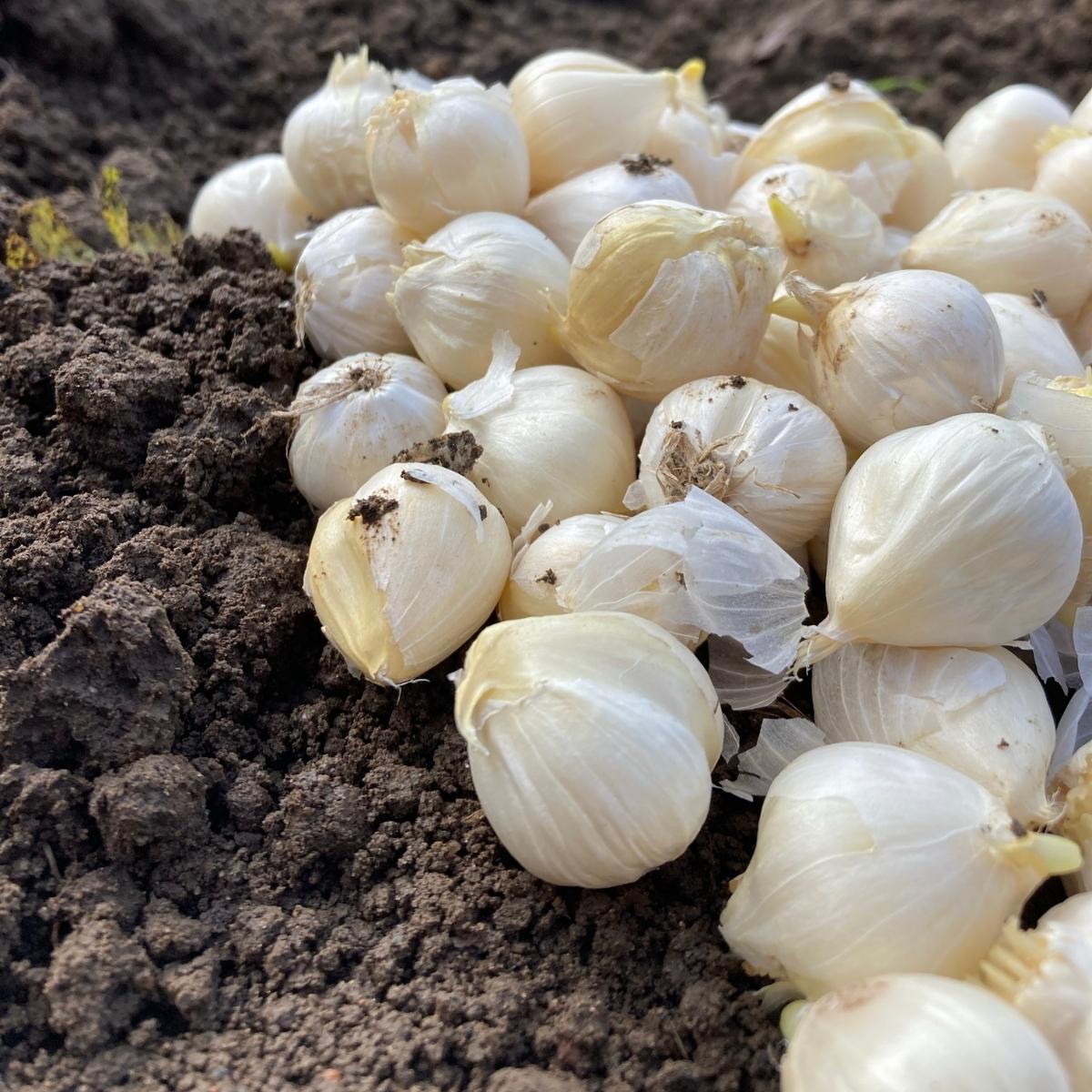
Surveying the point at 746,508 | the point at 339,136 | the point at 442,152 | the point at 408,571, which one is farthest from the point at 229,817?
the point at 339,136

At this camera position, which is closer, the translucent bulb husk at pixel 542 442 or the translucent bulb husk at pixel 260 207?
the translucent bulb husk at pixel 542 442

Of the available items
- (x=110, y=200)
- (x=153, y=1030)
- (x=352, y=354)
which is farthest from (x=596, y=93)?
(x=153, y=1030)

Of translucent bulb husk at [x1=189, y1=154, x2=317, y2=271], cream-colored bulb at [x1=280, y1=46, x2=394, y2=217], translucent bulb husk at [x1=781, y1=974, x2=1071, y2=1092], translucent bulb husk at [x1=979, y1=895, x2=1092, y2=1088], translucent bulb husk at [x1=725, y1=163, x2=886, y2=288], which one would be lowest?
translucent bulb husk at [x1=979, y1=895, x2=1092, y2=1088]

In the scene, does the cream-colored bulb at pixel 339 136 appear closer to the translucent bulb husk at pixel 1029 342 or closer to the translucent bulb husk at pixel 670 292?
the translucent bulb husk at pixel 670 292

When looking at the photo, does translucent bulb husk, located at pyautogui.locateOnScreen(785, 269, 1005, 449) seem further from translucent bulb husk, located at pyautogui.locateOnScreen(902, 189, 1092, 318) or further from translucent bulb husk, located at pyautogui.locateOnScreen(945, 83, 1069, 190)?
translucent bulb husk, located at pyautogui.locateOnScreen(945, 83, 1069, 190)

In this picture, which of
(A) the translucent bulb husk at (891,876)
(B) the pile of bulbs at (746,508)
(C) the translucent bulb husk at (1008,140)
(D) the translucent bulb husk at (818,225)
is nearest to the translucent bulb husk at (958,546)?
(B) the pile of bulbs at (746,508)

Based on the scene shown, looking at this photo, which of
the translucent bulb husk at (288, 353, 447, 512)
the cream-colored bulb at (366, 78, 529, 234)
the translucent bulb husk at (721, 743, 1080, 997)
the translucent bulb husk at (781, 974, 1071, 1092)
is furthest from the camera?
the cream-colored bulb at (366, 78, 529, 234)

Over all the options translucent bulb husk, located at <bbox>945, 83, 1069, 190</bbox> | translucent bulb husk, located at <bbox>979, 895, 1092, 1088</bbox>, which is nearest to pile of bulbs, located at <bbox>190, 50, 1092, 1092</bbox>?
translucent bulb husk, located at <bbox>979, 895, 1092, 1088</bbox>
